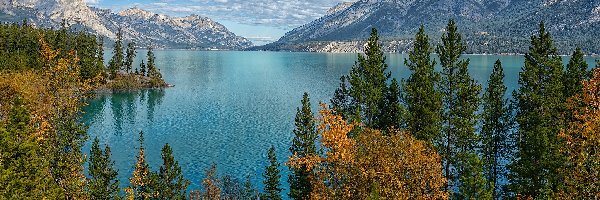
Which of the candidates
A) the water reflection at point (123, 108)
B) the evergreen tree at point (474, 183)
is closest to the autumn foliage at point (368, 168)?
the evergreen tree at point (474, 183)

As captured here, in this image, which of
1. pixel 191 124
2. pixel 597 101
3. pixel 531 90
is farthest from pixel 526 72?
pixel 191 124

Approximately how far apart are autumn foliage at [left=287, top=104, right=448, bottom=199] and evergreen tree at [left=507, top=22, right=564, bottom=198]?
51.5ft

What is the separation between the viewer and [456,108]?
206 ft

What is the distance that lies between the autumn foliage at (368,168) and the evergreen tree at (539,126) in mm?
15697

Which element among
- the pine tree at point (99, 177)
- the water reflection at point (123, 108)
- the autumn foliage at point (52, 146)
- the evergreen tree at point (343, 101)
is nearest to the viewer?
the autumn foliage at point (52, 146)

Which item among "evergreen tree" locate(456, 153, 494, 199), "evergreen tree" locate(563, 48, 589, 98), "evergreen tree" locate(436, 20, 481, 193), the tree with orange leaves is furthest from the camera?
"evergreen tree" locate(563, 48, 589, 98)

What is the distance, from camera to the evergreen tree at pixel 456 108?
60.8 m

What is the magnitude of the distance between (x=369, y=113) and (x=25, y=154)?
43.7m

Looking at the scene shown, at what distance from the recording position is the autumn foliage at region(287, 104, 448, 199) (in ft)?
116

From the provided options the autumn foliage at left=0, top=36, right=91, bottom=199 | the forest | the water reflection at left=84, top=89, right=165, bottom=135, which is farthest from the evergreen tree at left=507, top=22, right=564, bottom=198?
the water reflection at left=84, top=89, right=165, bottom=135

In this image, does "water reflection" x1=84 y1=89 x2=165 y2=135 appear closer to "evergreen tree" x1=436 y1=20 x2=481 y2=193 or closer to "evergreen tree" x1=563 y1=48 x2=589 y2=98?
"evergreen tree" x1=436 y1=20 x2=481 y2=193

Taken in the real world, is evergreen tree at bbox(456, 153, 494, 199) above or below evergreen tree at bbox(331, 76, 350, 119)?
below

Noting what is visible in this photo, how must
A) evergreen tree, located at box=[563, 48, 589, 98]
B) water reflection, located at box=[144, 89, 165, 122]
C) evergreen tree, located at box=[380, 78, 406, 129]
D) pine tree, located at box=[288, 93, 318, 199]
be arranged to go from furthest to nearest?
water reflection, located at box=[144, 89, 165, 122] → evergreen tree, located at box=[380, 78, 406, 129] → evergreen tree, located at box=[563, 48, 589, 98] → pine tree, located at box=[288, 93, 318, 199]

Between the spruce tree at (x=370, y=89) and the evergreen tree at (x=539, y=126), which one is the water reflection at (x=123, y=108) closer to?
the spruce tree at (x=370, y=89)
